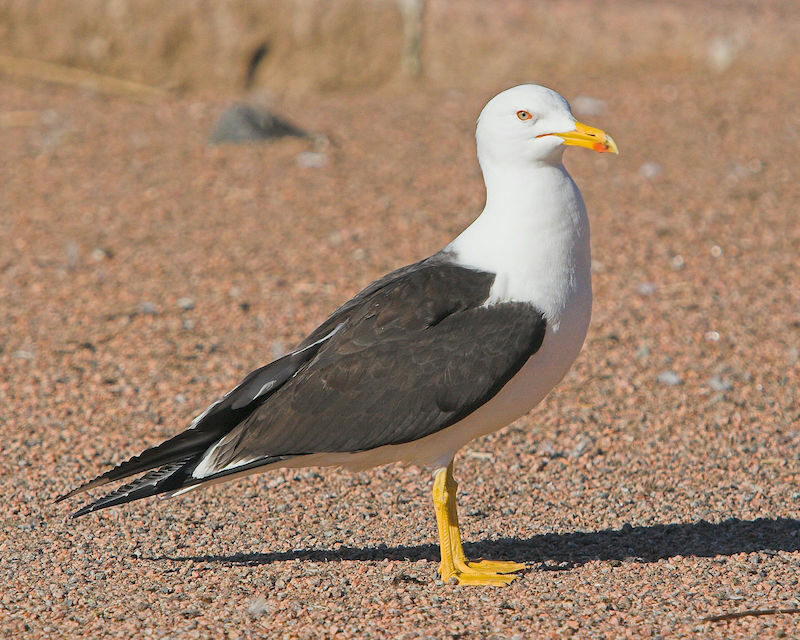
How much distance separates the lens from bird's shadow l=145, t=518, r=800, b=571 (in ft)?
16.0

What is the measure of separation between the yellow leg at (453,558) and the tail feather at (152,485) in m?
0.93

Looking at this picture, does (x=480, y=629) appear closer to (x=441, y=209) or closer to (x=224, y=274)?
(x=224, y=274)

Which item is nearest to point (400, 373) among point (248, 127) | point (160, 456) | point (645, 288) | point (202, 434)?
point (202, 434)

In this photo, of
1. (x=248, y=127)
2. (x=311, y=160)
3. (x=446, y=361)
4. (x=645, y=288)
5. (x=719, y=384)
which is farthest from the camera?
(x=248, y=127)

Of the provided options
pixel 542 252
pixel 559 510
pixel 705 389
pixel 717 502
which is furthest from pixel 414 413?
pixel 705 389

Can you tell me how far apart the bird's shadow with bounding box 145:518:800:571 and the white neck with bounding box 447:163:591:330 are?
1.00m

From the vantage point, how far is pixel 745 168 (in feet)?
32.7

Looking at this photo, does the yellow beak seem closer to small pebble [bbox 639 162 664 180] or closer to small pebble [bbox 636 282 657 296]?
small pebble [bbox 636 282 657 296]

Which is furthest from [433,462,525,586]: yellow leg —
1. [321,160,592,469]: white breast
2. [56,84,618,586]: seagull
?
[321,160,592,469]: white breast

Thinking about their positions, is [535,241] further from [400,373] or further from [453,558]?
[453,558]

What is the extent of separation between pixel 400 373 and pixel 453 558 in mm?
733

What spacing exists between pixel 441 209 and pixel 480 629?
5589 millimetres

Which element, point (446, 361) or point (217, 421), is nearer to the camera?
point (446, 361)

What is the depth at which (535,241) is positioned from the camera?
4.63 metres
